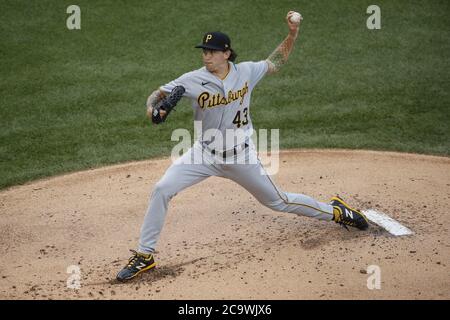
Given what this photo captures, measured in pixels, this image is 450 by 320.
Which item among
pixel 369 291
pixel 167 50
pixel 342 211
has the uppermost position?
pixel 167 50

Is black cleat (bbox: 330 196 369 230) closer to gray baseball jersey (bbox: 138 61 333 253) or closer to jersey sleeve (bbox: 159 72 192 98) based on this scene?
gray baseball jersey (bbox: 138 61 333 253)

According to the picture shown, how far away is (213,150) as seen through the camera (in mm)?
5824

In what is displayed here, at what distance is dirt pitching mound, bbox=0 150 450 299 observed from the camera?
548 centimetres

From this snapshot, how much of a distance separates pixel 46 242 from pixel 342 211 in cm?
282

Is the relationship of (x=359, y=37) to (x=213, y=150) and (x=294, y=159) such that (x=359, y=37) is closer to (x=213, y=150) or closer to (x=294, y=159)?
(x=294, y=159)

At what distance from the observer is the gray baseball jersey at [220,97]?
18.5 ft

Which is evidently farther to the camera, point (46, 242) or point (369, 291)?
point (46, 242)

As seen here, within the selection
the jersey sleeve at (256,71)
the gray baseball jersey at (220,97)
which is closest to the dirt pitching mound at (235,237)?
the gray baseball jersey at (220,97)

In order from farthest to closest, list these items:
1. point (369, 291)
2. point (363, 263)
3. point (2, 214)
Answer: point (2, 214)
point (363, 263)
point (369, 291)

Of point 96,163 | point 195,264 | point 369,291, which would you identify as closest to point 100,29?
point 96,163

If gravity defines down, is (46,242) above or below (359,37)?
below

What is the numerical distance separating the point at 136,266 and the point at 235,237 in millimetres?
1114

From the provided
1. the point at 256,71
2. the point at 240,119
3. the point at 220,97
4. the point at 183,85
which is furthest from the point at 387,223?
the point at 183,85

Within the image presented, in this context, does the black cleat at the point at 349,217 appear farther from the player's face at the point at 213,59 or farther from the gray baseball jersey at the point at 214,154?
the player's face at the point at 213,59
